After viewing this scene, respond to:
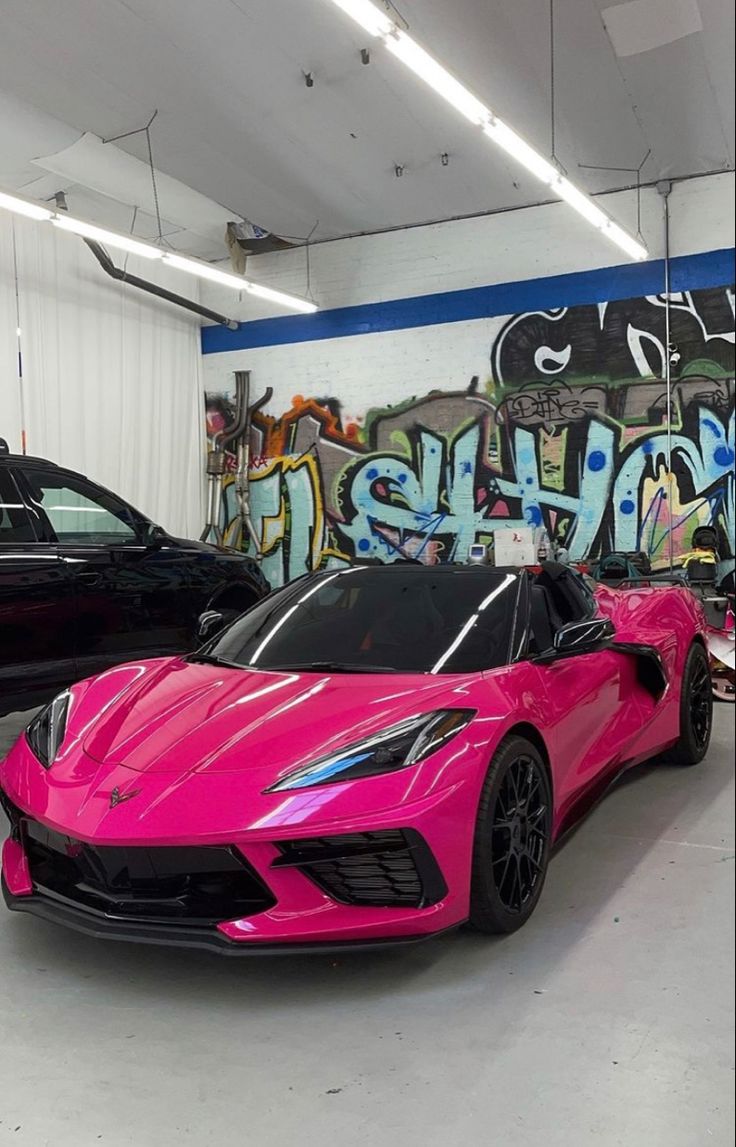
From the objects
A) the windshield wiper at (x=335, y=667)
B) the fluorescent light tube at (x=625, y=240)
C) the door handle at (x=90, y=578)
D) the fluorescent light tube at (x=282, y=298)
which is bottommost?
the windshield wiper at (x=335, y=667)

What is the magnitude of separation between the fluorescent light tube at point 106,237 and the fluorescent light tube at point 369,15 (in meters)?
2.68

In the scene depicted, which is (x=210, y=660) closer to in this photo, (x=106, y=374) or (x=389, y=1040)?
(x=389, y=1040)

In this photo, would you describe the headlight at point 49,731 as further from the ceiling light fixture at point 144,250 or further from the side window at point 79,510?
the ceiling light fixture at point 144,250

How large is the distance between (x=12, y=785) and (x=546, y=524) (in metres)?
6.95

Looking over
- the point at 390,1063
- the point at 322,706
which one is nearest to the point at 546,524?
the point at 322,706

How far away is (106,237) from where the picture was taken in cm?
620

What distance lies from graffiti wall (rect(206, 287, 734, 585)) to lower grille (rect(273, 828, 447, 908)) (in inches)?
256

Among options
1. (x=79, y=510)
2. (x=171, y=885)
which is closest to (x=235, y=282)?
(x=79, y=510)

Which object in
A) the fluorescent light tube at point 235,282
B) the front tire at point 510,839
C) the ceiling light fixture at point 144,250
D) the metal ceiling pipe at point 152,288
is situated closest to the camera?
the front tire at point 510,839

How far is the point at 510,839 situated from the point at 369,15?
3357mm

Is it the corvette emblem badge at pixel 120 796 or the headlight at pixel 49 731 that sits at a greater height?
the headlight at pixel 49 731

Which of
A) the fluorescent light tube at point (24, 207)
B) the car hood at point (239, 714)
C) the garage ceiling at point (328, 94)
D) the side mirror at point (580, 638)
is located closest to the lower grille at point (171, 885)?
the car hood at point (239, 714)

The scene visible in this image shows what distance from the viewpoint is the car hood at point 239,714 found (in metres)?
2.31

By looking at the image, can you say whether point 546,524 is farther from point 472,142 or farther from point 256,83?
point 256,83
